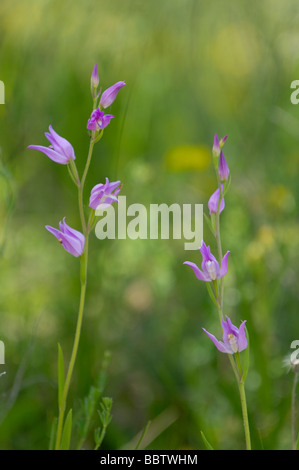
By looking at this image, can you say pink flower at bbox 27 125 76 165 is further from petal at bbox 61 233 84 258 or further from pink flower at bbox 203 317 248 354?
pink flower at bbox 203 317 248 354

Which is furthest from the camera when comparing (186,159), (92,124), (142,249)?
(186,159)

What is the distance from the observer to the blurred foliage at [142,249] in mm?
943

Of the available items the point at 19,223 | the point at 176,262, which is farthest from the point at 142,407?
the point at 19,223

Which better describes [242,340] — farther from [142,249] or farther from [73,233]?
[142,249]

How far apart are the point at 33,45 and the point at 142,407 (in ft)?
2.77

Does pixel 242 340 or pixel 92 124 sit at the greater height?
pixel 92 124

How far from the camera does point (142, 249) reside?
1.19 meters

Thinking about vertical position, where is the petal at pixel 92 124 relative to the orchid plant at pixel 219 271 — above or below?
above

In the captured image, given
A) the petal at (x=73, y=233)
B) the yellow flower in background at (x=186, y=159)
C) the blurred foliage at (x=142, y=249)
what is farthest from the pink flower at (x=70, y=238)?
the yellow flower in background at (x=186, y=159)

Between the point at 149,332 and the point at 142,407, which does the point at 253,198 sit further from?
the point at 142,407

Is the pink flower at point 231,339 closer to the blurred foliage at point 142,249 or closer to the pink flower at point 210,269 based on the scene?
the pink flower at point 210,269

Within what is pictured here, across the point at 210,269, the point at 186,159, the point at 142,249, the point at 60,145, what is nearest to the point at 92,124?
the point at 60,145

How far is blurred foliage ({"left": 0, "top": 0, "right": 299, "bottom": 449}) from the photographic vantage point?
0.94 metres

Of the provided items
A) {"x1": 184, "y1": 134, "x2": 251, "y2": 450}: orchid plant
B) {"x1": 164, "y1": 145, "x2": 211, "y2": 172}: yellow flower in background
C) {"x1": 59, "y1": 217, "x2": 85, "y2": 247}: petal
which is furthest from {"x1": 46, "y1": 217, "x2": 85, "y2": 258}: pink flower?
{"x1": 164, "y1": 145, "x2": 211, "y2": 172}: yellow flower in background
